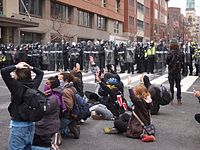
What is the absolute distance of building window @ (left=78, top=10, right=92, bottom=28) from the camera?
52.2m

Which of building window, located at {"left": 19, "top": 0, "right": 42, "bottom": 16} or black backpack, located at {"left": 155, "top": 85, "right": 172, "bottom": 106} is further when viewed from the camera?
building window, located at {"left": 19, "top": 0, "right": 42, "bottom": 16}

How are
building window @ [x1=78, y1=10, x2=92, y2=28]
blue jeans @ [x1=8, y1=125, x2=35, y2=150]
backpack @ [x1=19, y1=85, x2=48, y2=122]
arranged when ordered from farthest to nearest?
1. building window @ [x1=78, y1=10, x2=92, y2=28]
2. blue jeans @ [x1=8, y1=125, x2=35, y2=150]
3. backpack @ [x1=19, y1=85, x2=48, y2=122]

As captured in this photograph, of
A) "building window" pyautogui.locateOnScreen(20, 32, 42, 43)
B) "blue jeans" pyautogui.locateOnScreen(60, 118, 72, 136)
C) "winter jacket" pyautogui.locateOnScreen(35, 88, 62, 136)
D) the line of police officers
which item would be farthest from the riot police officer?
"building window" pyautogui.locateOnScreen(20, 32, 42, 43)

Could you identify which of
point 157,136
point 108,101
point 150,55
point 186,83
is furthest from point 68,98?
point 150,55

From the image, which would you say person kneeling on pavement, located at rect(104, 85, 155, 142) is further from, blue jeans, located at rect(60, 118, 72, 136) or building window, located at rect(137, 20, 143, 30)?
building window, located at rect(137, 20, 143, 30)

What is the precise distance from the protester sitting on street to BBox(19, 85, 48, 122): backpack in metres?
0.06

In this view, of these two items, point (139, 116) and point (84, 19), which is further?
point (84, 19)

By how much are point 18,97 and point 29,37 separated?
35.0 metres

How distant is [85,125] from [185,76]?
1397cm

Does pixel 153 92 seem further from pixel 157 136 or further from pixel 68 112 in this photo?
pixel 68 112

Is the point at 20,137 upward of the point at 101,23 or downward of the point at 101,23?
downward

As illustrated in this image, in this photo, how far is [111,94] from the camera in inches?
382

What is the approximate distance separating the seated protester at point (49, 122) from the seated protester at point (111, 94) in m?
2.70

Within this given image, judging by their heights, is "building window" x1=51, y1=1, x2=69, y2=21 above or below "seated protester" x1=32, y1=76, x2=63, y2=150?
above
